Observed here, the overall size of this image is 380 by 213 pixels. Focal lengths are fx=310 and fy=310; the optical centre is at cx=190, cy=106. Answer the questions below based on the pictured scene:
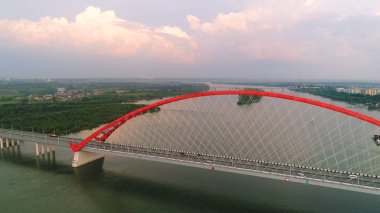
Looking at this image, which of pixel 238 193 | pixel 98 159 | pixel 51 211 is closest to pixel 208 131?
pixel 98 159

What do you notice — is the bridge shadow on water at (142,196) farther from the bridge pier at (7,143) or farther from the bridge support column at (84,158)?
the bridge pier at (7,143)

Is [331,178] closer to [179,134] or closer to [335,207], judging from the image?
[335,207]

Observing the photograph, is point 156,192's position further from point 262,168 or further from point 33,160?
point 33,160

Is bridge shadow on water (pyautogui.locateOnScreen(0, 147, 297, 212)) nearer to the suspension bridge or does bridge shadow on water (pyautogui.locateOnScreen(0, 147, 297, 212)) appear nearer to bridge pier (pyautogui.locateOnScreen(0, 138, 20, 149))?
the suspension bridge

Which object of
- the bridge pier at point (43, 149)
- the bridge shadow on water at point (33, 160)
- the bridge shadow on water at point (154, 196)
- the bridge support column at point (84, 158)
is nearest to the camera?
the bridge shadow on water at point (154, 196)

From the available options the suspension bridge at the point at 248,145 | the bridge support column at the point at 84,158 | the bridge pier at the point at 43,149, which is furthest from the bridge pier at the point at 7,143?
the bridge support column at the point at 84,158

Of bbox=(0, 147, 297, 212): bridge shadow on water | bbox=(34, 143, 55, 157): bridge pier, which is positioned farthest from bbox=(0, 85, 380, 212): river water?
bbox=(34, 143, 55, 157): bridge pier
